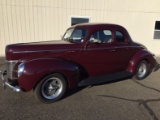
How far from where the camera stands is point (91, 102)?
492 centimetres

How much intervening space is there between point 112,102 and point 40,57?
2124 millimetres

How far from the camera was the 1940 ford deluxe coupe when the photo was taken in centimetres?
462

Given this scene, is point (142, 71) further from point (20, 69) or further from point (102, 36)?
point (20, 69)

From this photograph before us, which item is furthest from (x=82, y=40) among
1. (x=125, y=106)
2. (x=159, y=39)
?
(x=159, y=39)

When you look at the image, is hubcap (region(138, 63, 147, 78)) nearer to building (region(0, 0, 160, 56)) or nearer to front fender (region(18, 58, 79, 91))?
front fender (region(18, 58, 79, 91))

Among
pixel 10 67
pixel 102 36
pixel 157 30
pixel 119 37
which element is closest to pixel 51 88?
pixel 10 67

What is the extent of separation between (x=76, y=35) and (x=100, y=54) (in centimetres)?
91

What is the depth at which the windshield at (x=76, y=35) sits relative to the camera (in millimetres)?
5652

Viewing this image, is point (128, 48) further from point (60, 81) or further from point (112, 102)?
point (60, 81)

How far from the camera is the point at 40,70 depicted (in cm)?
452

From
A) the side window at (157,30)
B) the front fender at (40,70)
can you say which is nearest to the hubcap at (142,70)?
the front fender at (40,70)

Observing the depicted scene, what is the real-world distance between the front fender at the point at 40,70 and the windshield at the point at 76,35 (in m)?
1.00

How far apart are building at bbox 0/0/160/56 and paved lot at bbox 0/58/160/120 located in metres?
5.50

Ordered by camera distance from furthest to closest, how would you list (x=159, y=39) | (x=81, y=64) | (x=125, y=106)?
(x=159, y=39) → (x=81, y=64) → (x=125, y=106)
